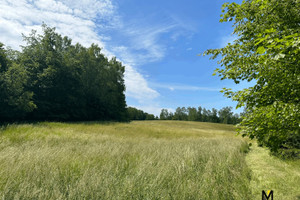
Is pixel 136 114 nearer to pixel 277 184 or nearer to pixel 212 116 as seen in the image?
pixel 212 116

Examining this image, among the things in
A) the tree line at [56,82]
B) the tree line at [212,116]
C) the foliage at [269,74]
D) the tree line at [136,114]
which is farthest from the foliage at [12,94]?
the tree line at [212,116]

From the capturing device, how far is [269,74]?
14.0 ft

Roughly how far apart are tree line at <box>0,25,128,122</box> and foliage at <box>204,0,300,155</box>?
2422 cm

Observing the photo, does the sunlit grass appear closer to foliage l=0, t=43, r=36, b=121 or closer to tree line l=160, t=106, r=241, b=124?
foliage l=0, t=43, r=36, b=121

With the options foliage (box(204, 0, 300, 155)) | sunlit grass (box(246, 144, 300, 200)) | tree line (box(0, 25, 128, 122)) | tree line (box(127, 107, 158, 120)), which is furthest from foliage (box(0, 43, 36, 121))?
tree line (box(127, 107, 158, 120))

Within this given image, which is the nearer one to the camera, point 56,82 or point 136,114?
point 56,82

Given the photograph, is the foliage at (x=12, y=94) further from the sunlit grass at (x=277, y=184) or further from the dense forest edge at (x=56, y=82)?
the sunlit grass at (x=277, y=184)

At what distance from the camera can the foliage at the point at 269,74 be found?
4.11 m

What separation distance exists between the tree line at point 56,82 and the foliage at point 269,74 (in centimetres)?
2422

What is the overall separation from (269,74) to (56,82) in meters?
33.4

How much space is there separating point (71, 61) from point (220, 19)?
31.7 metres

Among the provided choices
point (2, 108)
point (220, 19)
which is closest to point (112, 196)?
point (220, 19)

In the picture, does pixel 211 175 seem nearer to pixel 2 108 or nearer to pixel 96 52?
pixel 2 108

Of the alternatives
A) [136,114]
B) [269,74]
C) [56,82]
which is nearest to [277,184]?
[269,74]
